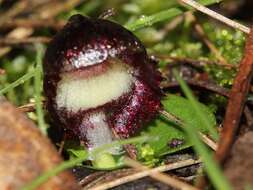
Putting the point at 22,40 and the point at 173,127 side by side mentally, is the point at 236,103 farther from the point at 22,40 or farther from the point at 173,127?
the point at 22,40

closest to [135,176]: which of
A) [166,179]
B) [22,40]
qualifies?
[166,179]

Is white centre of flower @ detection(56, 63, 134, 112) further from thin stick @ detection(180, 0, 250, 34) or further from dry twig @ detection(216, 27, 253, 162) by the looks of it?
thin stick @ detection(180, 0, 250, 34)

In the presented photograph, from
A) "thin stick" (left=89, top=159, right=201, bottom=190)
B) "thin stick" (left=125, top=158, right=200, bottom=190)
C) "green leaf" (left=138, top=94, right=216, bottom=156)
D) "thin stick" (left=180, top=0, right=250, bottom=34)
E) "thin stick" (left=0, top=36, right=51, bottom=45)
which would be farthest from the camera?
"thin stick" (left=0, top=36, right=51, bottom=45)

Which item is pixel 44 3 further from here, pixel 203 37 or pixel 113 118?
pixel 113 118

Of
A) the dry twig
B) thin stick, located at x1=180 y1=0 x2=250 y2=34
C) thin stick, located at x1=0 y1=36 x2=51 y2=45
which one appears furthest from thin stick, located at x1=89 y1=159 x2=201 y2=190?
thin stick, located at x1=0 y1=36 x2=51 y2=45

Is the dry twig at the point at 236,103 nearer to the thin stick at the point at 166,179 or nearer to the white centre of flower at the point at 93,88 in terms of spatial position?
the thin stick at the point at 166,179

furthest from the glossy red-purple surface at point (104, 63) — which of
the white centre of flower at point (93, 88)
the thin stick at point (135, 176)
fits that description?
the thin stick at point (135, 176)

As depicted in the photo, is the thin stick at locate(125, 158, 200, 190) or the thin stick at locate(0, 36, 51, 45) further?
the thin stick at locate(0, 36, 51, 45)
